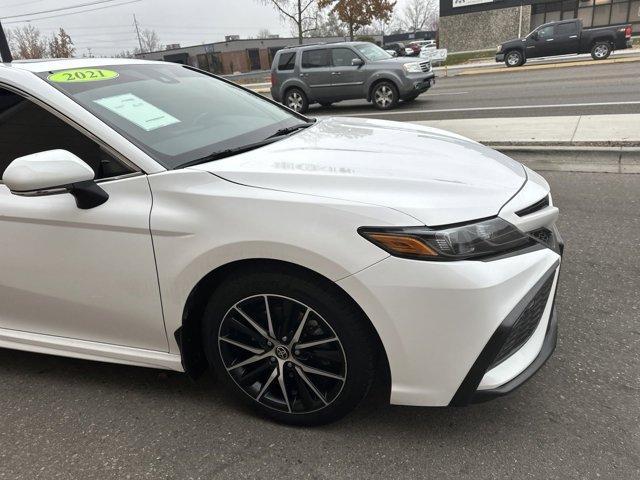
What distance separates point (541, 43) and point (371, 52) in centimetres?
1183

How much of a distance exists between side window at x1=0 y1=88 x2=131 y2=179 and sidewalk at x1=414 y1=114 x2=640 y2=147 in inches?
227

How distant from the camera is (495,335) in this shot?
1861 millimetres

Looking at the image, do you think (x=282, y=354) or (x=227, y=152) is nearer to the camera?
(x=282, y=354)

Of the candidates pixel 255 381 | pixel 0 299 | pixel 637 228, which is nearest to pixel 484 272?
pixel 255 381

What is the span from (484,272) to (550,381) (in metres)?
1.00

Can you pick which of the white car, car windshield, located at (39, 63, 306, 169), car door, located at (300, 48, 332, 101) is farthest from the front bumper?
car door, located at (300, 48, 332, 101)

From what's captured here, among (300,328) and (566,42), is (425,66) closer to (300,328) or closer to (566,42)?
(566,42)

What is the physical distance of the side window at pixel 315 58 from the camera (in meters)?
13.7

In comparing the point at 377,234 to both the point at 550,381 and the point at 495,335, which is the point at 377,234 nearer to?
the point at 495,335

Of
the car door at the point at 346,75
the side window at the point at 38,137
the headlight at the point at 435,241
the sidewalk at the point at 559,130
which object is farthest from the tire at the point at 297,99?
the headlight at the point at 435,241

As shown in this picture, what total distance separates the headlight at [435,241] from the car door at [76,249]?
1.00 meters

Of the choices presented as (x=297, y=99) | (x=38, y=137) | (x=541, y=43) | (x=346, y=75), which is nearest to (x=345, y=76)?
(x=346, y=75)

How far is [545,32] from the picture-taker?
69.9 feet

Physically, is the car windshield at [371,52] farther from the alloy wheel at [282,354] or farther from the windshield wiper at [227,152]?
the alloy wheel at [282,354]
